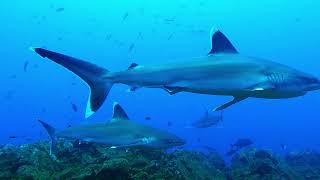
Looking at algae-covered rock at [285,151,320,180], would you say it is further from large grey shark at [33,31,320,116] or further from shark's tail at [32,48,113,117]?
shark's tail at [32,48,113,117]

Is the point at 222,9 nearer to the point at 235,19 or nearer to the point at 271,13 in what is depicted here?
the point at 235,19

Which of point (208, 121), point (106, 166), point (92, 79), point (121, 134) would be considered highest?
point (92, 79)

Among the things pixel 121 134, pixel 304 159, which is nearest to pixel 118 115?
pixel 121 134

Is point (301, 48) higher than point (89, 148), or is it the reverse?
point (89, 148)

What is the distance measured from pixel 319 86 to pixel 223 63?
1.58 m

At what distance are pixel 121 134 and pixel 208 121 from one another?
30.5 feet

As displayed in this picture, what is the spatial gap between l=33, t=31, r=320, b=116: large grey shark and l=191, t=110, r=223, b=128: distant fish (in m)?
10.6

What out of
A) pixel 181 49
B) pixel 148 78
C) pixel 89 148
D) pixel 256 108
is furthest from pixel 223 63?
pixel 256 108

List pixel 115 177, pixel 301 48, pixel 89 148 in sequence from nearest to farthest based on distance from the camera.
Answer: pixel 115 177, pixel 89 148, pixel 301 48

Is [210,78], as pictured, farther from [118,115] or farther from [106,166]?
[118,115]

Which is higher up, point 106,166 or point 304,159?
point 106,166

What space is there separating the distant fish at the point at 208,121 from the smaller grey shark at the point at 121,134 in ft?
27.8

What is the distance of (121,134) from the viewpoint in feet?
28.7

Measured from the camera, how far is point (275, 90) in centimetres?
662
